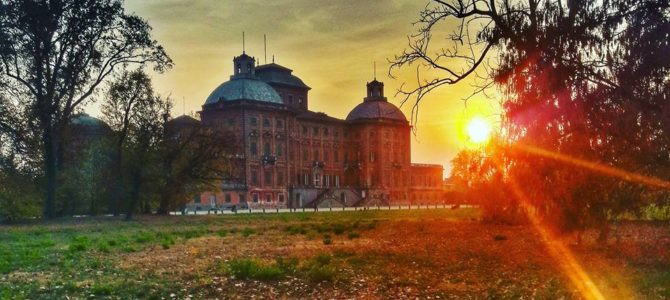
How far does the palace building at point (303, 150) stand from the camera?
85.6 m

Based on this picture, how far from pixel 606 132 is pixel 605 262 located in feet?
14.4

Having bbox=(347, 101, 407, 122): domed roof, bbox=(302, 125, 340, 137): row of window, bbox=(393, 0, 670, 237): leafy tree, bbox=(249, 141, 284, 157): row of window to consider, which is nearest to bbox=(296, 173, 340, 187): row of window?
bbox=(249, 141, 284, 157): row of window

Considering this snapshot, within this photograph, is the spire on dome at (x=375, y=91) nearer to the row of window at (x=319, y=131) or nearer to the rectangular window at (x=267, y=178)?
the row of window at (x=319, y=131)

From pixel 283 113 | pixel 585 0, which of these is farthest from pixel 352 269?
pixel 283 113

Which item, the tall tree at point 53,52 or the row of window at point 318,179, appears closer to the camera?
the tall tree at point 53,52

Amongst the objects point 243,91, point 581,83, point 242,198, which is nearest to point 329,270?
point 581,83

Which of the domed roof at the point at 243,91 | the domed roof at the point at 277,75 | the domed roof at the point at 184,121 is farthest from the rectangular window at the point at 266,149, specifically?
the domed roof at the point at 184,121

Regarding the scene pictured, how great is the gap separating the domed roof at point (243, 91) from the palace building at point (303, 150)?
162mm

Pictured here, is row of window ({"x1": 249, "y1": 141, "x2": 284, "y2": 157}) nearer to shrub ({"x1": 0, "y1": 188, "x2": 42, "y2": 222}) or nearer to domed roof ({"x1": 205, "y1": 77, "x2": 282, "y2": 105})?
domed roof ({"x1": 205, "y1": 77, "x2": 282, "y2": 105})

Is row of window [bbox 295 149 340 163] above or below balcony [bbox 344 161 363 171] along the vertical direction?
above

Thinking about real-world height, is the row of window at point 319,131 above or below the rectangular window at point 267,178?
above

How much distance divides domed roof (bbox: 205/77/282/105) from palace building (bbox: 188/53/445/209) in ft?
0.53

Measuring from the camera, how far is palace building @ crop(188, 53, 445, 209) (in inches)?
3369

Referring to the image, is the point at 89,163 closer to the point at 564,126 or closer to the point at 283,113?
the point at 564,126
